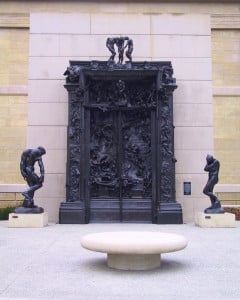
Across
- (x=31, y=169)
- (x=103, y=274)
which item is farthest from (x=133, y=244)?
(x=31, y=169)

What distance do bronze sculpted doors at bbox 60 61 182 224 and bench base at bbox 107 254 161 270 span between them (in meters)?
8.07

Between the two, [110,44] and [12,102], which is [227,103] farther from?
[12,102]

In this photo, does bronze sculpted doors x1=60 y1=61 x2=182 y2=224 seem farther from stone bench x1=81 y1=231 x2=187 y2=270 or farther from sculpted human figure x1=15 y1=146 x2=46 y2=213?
stone bench x1=81 y1=231 x2=187 y2=270

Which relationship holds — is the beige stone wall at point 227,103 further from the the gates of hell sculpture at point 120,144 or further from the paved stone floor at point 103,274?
the paved stone floor at point 103,274

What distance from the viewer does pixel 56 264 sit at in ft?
25.8

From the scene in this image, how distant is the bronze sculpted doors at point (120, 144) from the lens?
15.7 meters

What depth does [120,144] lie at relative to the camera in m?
16.3

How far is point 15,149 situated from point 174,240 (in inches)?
446

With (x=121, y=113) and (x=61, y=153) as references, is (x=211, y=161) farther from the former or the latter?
(x=61, y=153)

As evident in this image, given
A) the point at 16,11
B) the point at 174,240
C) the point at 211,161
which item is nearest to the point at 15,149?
the point at 16,11

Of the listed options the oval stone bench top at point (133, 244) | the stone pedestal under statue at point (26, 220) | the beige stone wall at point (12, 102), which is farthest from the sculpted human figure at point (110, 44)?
the oval stone bench top at point (133, 244)

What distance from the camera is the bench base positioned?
7.34 meters

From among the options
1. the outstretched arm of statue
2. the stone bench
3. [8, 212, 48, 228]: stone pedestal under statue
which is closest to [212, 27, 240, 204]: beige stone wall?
the outstretched arm of statue

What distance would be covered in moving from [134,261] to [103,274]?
2.07 ft
